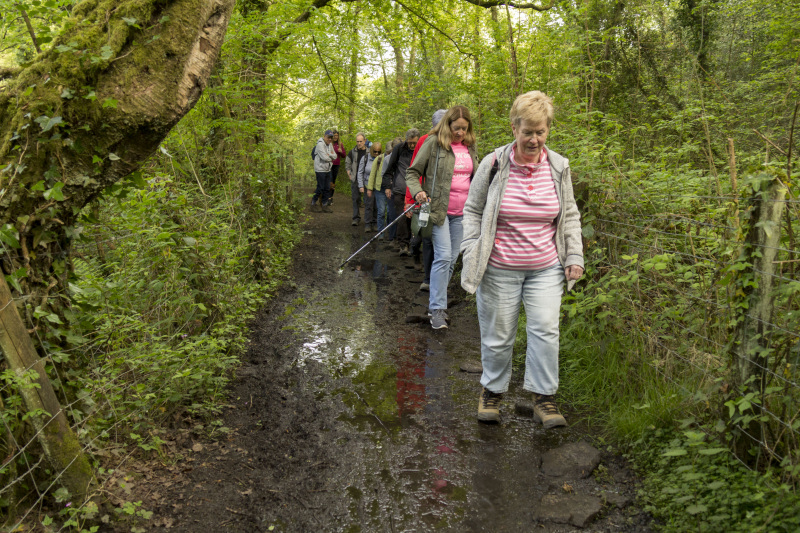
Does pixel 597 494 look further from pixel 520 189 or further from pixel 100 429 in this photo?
pixel 100 429

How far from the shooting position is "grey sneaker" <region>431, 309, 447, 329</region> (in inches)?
246

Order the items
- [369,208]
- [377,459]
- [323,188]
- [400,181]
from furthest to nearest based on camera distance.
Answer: [323,188] < [369,208] < [400,181] < [377,459]

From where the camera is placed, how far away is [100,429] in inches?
122

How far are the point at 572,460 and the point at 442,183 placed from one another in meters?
3.64

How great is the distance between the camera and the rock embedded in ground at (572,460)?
10.6 feet

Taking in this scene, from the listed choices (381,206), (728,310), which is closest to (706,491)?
(728,310)

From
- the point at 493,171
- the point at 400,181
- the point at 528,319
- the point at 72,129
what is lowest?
the point at 528,319

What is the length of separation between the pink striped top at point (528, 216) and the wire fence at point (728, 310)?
684 millimetres

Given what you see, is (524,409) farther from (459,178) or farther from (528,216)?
(459,178)

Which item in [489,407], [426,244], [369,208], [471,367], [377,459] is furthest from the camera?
[369,208]

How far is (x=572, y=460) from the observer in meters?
3.34

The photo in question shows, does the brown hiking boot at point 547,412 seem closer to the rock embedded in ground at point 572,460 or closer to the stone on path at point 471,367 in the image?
the rock embedded in ground at point 572,460

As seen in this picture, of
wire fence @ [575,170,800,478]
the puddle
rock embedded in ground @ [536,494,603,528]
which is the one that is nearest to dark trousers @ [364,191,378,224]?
the puddle

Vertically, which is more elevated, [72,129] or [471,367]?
[72,129]
